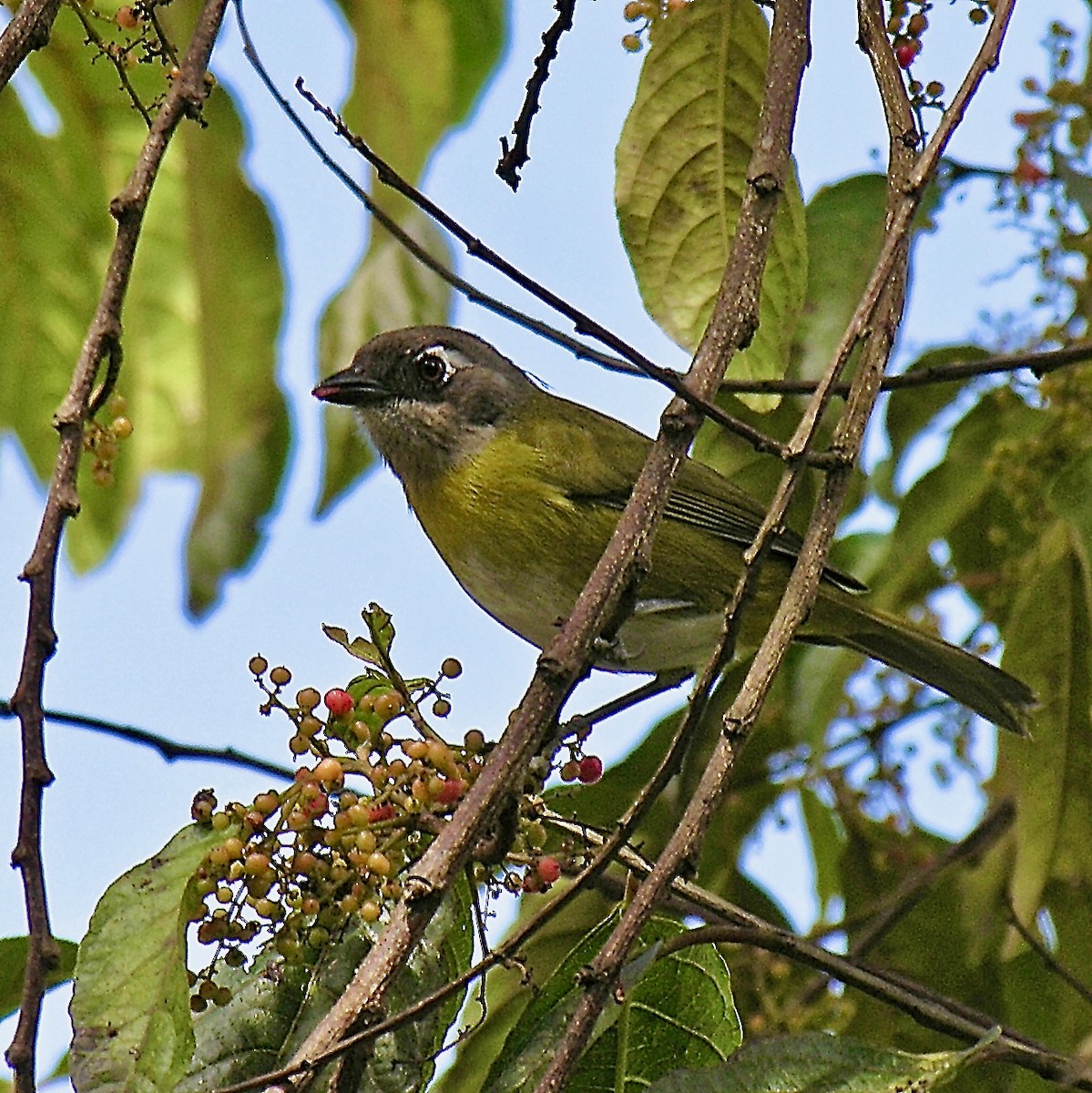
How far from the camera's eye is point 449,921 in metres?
2.50

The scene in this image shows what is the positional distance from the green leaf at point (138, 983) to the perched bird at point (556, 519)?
160cm

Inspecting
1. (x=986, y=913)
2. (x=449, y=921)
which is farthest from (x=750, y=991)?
(x=449, y=921)

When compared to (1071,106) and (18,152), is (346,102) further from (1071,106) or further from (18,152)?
(1071,106)

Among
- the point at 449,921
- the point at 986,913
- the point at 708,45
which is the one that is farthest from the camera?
the point at 986,913

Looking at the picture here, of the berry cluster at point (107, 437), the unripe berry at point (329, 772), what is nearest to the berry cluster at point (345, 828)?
the unripe berry at point (329, 772)

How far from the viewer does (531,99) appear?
2.62 meters

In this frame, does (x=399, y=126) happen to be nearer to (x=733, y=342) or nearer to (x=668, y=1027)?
(x=733, y=342)

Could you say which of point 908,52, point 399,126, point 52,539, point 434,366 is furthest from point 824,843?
point 52,539

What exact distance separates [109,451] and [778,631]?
42.9 inches

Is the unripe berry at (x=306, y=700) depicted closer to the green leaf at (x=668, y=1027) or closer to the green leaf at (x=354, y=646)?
the green leaf at (x=354, y=646)

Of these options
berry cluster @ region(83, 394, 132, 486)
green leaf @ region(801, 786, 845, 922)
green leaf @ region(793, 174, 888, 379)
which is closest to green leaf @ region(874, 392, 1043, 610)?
green leaf @ region(793, 174, 888, 379)

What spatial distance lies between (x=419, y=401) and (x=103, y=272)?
2.75ft

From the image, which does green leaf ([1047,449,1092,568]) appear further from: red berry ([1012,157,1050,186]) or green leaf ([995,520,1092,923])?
red berry ([1012,157,1050,186])

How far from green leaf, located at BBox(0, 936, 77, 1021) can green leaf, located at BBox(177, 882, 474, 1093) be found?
0.86ft
